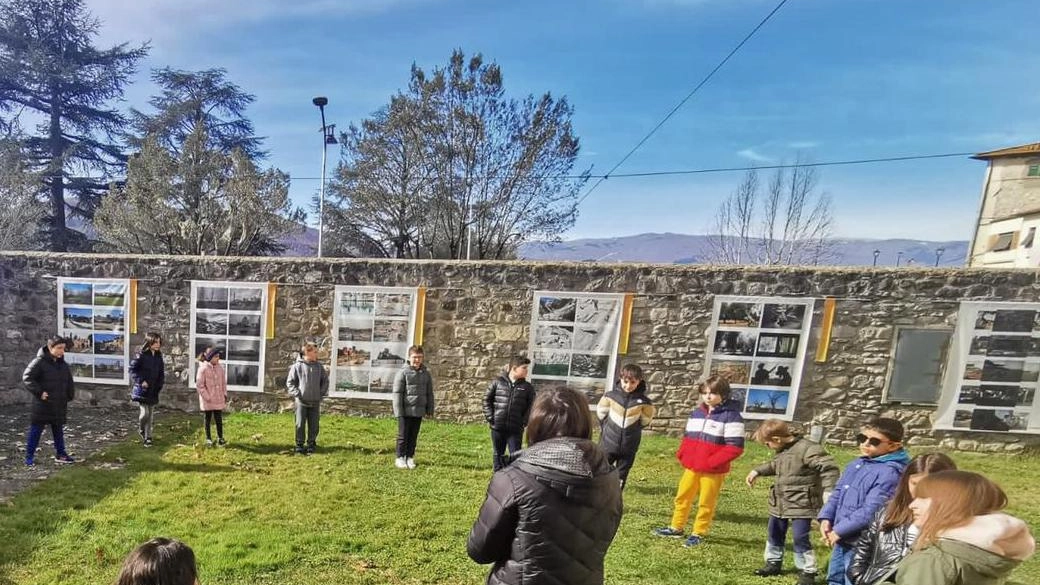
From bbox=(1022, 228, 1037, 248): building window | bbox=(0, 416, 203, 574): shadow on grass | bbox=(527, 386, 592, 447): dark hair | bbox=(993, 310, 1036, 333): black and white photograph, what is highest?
bbox=(1022, 228, 1037, 248): building window

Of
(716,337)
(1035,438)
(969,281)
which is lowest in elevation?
(1035,438)

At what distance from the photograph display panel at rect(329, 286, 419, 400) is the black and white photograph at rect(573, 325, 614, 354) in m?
2.69

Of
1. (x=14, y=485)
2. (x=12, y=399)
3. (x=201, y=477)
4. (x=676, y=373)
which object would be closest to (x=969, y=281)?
(x=676, y=373)

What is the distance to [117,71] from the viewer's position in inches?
892

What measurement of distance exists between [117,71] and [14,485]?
24848 millimetres

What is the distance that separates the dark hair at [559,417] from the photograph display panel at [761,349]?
244 inches

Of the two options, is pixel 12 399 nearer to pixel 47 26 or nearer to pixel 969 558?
pixel 969 558

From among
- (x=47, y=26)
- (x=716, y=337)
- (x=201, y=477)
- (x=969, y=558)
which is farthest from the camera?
(x=47, y=26)

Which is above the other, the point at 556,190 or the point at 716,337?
the point at 556,190

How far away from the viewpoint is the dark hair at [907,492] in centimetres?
265

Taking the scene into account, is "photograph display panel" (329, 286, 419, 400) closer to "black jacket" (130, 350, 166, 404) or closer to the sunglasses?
"black jacket" (130, 350, 166, 404)

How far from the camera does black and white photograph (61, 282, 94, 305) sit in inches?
327

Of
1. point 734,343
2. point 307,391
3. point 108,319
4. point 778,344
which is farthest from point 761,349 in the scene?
point 108,319

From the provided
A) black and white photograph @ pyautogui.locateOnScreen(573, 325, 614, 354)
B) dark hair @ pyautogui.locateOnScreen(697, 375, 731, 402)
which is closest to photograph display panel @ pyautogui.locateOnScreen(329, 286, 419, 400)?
black and white photograph @ pyautogui.locateOnScreen(573, 325, 614, 354)
